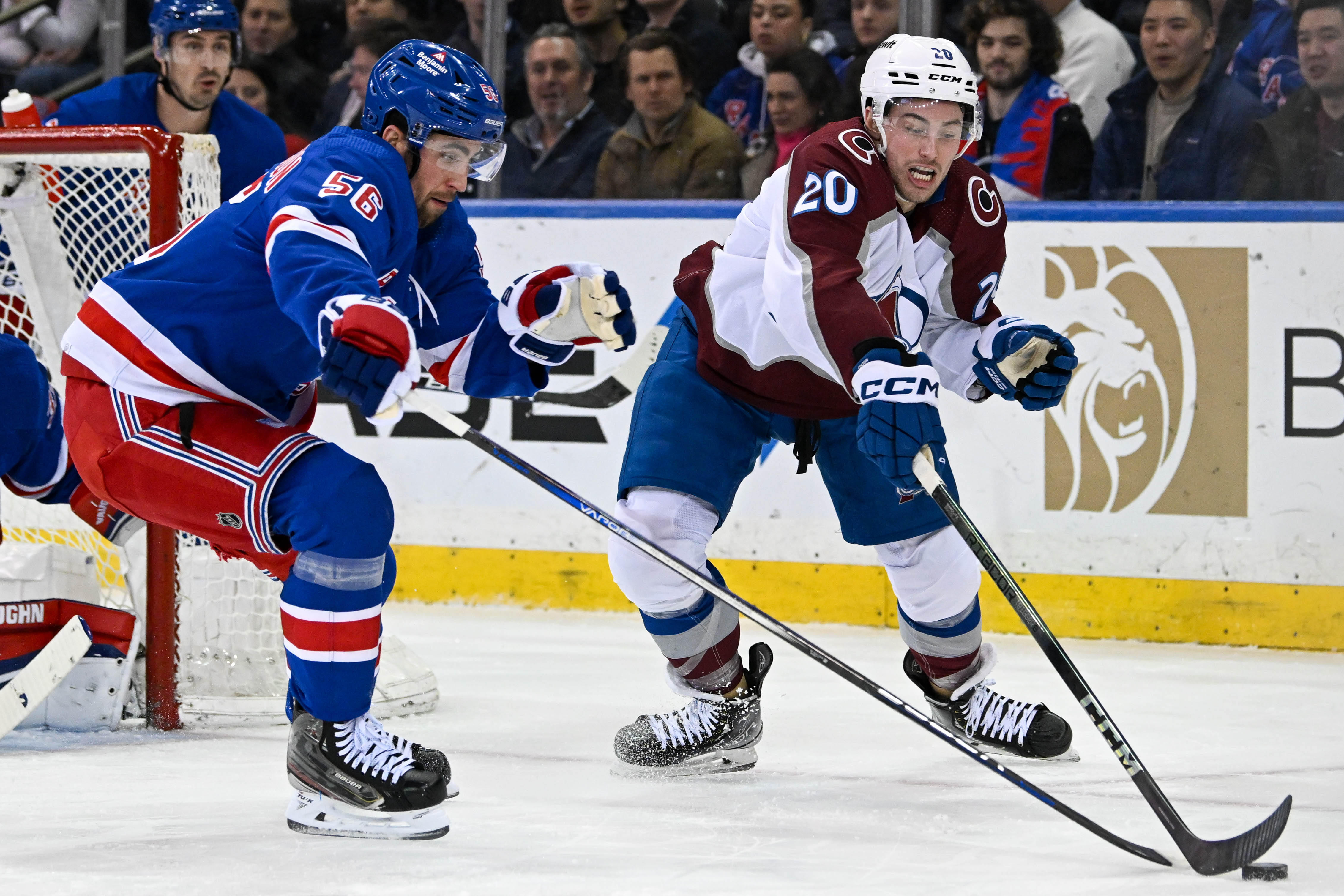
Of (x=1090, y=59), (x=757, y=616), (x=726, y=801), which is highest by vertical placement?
(x=1090, y=59)

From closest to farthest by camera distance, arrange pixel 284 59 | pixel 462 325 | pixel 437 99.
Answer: pixel 437 99
pixel 462 325
pixel 284 59

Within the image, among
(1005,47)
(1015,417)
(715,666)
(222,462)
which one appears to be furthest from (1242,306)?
(222,462)

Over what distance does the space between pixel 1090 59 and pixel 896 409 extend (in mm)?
2318

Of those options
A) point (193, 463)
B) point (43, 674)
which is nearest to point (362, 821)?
point (193, 463)

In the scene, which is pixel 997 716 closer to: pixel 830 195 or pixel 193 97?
pixel 830 195

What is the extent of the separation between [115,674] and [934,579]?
60.6 inches

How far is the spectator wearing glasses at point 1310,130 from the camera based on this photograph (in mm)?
4094

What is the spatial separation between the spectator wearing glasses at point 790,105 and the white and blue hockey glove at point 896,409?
2.28 meters

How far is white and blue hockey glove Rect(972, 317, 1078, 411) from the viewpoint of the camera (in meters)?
2.73

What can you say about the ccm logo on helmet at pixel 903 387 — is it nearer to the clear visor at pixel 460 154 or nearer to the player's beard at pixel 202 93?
the clear visor at pixel 460 154

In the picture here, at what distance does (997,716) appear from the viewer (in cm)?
291

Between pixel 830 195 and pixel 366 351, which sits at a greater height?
pixel 830 195

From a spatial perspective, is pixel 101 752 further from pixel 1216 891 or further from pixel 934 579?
pixel 1216 891

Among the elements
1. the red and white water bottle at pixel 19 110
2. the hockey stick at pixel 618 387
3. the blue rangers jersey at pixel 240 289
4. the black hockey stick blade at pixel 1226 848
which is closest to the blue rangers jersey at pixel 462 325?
the blue rangers jersey at pixel 240 289
